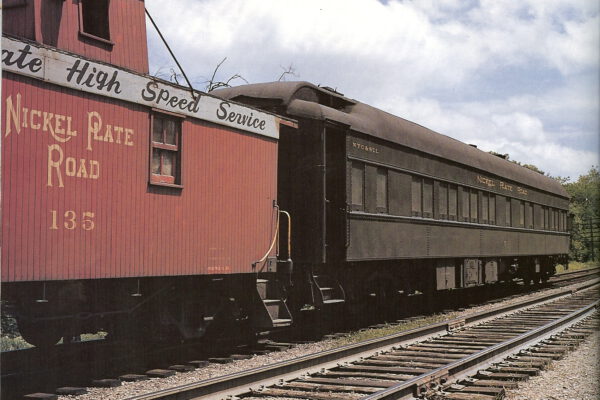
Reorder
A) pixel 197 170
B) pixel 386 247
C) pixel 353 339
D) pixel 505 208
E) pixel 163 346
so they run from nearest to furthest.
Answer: pixel 197 170 < pixel 163 346 < pixel 353 339 < pixel 386 247 < pixel 505 208

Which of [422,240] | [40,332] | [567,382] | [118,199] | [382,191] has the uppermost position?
[382,191]

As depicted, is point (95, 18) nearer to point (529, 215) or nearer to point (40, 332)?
point (40, 332)

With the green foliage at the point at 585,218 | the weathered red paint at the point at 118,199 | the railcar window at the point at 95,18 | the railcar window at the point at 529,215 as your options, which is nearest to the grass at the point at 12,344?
the weathered red paint at the point at 118,199

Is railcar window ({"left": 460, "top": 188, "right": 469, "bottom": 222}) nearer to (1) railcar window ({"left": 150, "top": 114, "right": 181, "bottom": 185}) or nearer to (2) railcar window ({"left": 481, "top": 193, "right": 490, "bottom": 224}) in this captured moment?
(2) railcar window ({"left": 481, "top": 193, "right": 490, "bottom": 224})

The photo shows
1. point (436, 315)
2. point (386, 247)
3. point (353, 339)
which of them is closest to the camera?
point (353, 339)

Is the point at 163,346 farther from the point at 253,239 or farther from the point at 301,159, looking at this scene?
the point at 301,159

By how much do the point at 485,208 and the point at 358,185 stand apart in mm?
7646

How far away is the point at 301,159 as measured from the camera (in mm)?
10859

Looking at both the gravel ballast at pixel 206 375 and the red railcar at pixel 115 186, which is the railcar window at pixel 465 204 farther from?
the red railcar at pixel 115 186

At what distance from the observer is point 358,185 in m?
11.6

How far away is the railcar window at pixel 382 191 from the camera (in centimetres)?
1234

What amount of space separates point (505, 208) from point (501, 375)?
1294cm

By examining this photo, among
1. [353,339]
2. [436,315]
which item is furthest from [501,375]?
[436,315]

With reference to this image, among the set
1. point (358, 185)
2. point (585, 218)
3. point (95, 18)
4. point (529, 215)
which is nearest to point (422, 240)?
point (358, 185)
